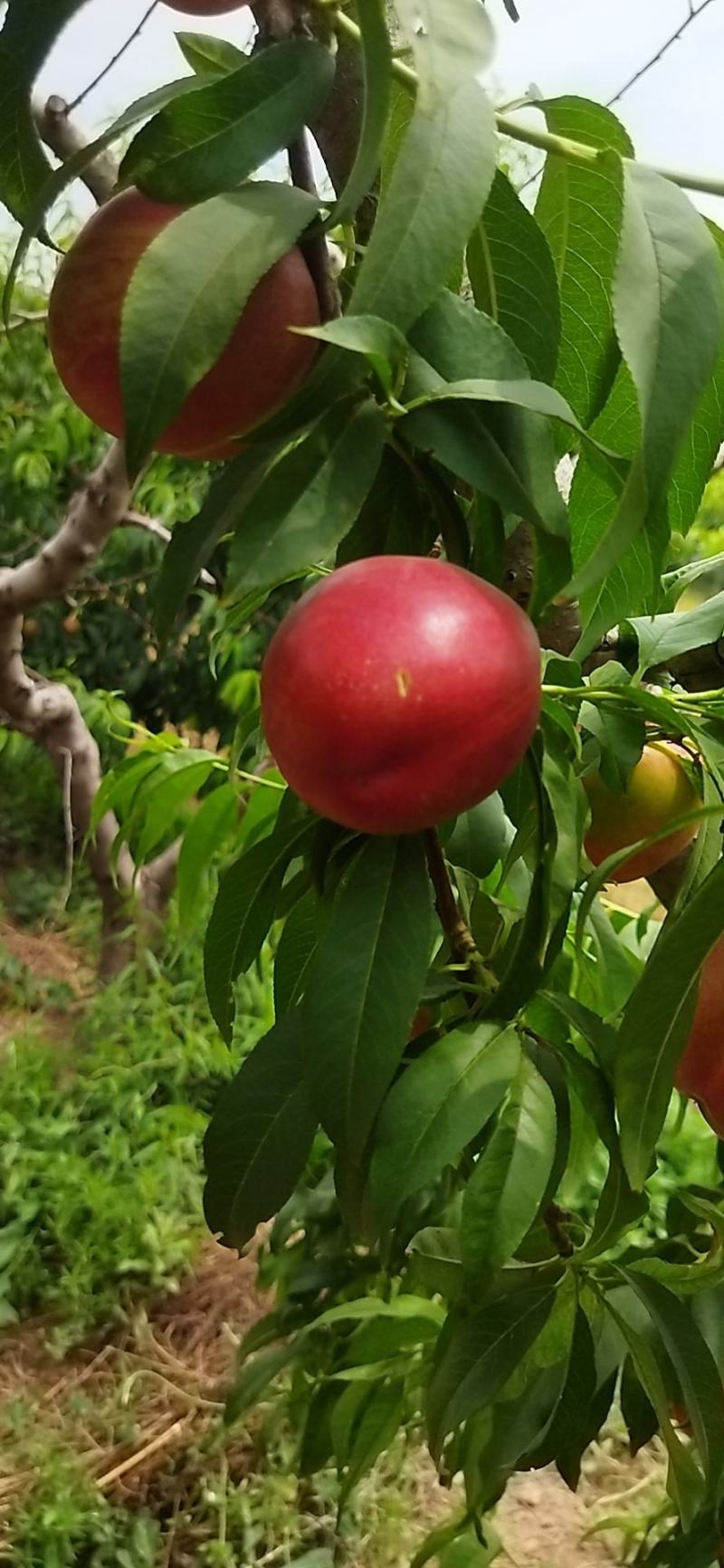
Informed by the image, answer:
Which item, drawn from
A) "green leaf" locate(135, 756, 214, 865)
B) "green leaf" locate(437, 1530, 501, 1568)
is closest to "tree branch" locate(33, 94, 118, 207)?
"green leaf" locate(135, 756, 214, 865)

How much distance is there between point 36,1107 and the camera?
4.32ft

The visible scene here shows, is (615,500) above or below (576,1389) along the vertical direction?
above

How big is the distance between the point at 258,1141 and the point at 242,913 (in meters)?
0.08

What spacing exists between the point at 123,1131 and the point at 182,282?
4.03 feet

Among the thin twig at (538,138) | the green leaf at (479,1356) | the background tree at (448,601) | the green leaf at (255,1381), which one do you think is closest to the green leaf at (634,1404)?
the background tree at (448,601)

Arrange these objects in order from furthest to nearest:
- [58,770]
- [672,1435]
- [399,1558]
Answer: [58,770] < [399,1558] < [672,1435]

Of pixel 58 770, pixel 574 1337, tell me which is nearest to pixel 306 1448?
pixel 574 1337

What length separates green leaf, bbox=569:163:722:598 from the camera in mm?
213

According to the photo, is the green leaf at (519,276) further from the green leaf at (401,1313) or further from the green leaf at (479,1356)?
the green leaf at (401,1313)

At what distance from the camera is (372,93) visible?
0.71ft

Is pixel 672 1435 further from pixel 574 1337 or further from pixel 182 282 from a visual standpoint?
pixel 182 282

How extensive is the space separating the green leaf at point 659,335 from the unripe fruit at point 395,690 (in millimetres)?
25

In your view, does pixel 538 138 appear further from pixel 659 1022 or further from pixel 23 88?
pixel 659 1022

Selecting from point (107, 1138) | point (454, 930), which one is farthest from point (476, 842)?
point (107, 1138)
